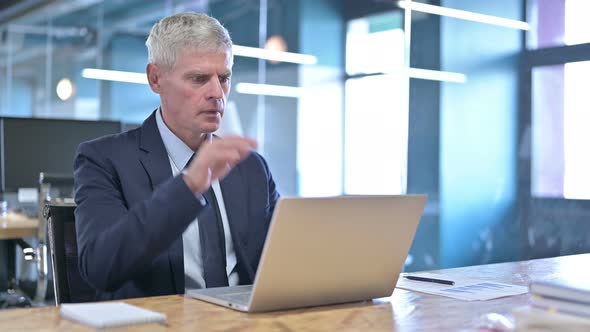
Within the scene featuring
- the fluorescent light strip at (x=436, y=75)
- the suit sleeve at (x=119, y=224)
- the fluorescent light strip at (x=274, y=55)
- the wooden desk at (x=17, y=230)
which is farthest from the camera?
the fluorescent light strip at (x=274, y=55)

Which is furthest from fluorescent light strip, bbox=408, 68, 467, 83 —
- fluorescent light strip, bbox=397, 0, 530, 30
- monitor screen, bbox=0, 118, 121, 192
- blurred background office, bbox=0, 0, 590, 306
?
monitor screen, bbox=0, 118, 121, 192

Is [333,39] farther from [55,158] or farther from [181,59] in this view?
[181,59]

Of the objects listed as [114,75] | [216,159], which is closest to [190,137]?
[216,159]

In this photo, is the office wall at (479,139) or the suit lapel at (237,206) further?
the office wall at (479,139)

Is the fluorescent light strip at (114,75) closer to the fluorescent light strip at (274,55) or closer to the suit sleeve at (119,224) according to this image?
the fluorescent light strip at (274,55)

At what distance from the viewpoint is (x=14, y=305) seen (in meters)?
4.19

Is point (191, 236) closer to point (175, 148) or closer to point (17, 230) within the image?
point (175, 148)

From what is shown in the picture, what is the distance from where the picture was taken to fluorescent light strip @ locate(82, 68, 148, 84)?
7.36 metres

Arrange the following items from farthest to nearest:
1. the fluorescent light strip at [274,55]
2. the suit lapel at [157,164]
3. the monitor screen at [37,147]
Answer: the fluorescent light strip at [274,55] → the monitor screen at [37,147] → the suit lapel at [157,164]

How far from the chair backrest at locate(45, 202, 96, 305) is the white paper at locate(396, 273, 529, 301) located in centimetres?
78

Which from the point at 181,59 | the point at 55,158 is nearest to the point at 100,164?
the point at 181,59

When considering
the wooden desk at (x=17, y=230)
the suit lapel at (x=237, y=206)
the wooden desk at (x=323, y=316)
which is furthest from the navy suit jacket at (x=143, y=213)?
the wooden desk at (x=17, y=230)

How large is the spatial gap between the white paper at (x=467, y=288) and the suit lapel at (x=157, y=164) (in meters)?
0.53

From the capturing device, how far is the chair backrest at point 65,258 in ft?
→ 6.12
